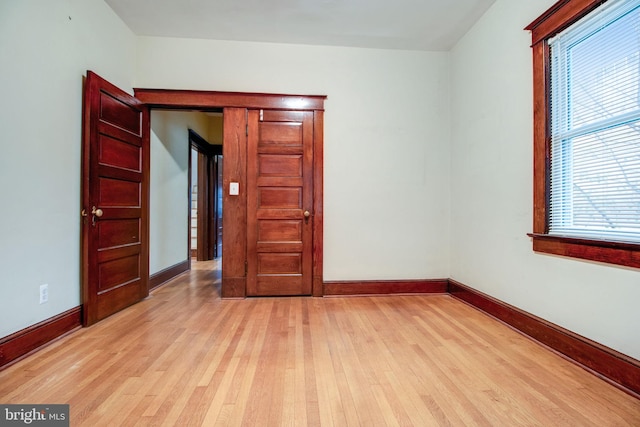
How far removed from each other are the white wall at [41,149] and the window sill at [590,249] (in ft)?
11.1

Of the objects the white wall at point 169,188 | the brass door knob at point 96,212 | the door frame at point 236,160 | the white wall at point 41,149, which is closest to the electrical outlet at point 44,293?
the white wall at point 41,149

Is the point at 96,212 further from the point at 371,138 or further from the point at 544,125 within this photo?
the point at 544,125

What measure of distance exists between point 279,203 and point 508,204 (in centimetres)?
211

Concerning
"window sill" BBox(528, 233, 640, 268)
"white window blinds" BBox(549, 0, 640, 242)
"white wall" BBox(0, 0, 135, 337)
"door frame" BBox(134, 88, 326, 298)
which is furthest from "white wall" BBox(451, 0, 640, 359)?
"white wall" BBox(0, 0, 135, 337)

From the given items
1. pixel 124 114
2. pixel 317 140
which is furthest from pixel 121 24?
pixel 317 140

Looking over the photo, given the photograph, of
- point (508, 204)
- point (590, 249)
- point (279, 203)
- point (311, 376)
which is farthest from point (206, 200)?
point (590, 249)

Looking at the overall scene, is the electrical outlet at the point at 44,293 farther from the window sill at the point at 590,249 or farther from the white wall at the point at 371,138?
the window sill at the point at 590,249

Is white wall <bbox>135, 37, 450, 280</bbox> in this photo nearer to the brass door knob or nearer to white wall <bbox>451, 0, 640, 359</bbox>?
white wall <bbox>451, 0, 640, 359</bbox>

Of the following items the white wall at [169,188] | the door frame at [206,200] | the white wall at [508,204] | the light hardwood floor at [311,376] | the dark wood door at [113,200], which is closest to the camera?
the light hardwood floor at [311,376]

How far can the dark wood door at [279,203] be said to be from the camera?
2982 millimetres

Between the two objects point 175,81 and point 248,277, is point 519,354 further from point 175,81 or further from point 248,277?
point 175,81

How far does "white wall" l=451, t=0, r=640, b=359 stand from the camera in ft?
5.22

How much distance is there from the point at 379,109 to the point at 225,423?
9.84ft

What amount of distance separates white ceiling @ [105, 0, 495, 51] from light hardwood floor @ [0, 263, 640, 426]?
8.89 ft
